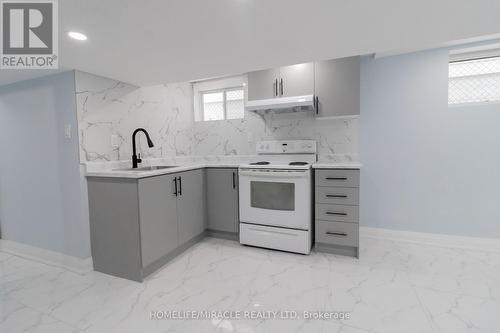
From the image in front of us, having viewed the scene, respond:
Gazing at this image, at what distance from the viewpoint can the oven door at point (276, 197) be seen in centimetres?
Answer: 226

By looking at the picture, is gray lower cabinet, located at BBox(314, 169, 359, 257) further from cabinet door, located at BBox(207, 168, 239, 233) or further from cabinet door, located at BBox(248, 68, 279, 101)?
cabinet door, located at BBox(248, 68, 279, 101)

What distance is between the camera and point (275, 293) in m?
1.70

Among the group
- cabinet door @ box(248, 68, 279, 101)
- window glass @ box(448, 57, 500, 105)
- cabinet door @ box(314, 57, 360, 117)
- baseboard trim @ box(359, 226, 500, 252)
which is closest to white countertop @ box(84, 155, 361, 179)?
cabinet door @ box(314, 57, 360, 117)

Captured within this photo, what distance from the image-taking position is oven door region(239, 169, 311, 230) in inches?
89.1

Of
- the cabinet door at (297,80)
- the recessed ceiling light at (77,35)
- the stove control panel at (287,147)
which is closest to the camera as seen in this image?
the recessed ceiling light at (77,35)

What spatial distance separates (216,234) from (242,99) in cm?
185

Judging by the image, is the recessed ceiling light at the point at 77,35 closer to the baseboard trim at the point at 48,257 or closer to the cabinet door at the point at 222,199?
the cabinet door at the point at 222,199

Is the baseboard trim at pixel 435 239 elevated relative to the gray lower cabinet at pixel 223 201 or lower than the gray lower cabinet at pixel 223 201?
lower

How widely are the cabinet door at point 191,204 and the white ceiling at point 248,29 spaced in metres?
1.11

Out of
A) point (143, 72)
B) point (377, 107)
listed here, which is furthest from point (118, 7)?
point (377, 107)

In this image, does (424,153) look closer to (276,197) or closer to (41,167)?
(276,197)

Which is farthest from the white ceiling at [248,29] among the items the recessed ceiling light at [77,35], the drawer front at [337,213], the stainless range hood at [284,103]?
the drawer front at [337,213]

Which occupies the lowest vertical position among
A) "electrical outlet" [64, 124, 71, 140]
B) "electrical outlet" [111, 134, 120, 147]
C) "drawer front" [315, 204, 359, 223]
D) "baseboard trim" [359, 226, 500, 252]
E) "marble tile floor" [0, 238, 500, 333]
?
"marble tile floor" [0, 238, 500, 333]

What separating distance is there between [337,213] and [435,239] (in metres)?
1.19
